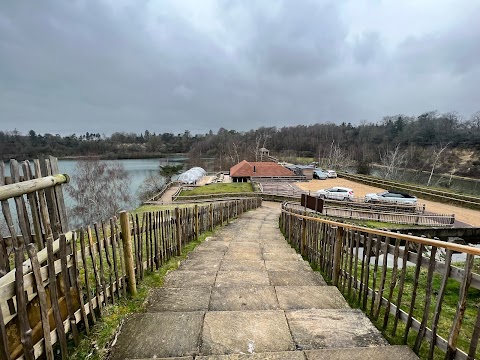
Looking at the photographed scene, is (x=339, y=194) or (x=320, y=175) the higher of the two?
(x=339, y=194)

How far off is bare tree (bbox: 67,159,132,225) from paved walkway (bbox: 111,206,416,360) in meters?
30.7

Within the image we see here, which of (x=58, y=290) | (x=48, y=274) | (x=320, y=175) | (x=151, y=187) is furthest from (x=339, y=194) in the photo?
(x=151, y=187)

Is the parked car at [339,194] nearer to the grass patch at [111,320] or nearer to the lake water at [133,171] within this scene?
the lake water at [133,171]

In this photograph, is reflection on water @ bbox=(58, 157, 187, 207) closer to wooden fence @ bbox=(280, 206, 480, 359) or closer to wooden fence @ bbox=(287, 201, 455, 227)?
wooden fence @ bbox=(280, 206, 480, 359)

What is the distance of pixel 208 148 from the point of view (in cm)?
11594

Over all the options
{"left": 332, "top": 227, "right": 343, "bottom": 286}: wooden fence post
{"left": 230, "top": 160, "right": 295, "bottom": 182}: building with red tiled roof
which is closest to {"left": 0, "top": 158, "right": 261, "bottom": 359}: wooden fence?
{"left": 332, "top": 227, "right": 343, "bottom": 286}: wooden fence post

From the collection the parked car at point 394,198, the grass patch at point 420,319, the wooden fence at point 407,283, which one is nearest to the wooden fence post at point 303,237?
the wooden fence at point 407,283

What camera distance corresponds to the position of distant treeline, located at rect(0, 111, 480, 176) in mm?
67812

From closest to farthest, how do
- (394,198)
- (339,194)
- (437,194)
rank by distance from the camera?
(394,198) < (339,194) < (437,194)

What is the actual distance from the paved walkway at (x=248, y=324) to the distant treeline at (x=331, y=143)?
54.2 metres

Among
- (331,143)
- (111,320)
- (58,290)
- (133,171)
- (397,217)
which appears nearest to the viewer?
(58,290)

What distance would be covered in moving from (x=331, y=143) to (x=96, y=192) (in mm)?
88306

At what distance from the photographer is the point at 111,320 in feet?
10.2

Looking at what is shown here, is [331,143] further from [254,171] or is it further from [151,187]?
[151,187]
